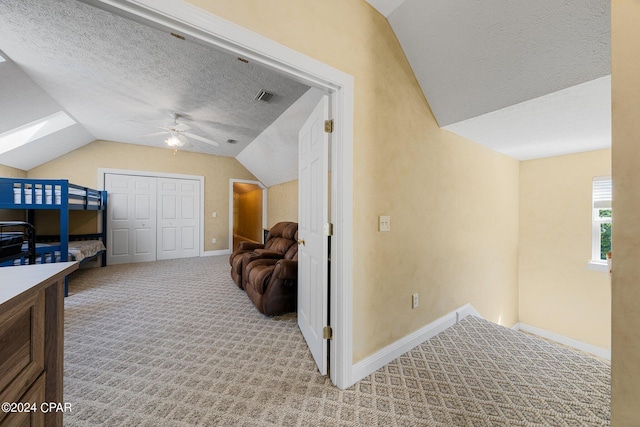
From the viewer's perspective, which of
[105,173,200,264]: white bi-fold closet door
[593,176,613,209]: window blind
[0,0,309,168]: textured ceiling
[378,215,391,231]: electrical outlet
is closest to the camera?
[378,215,391,231]: electrical outlet

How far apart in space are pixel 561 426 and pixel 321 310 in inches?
56.0

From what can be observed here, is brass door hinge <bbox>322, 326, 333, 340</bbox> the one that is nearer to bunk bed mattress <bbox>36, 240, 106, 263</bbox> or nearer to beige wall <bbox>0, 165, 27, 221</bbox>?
bunk bed mattress <bbox>36, 240, 106, 263</bbox>

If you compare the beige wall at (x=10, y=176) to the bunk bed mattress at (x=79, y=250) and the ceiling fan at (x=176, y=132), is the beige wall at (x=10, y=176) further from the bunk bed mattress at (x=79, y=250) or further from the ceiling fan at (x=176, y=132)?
the ceiling fan at (x=176, y=132)

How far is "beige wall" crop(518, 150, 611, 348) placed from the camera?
3.31m

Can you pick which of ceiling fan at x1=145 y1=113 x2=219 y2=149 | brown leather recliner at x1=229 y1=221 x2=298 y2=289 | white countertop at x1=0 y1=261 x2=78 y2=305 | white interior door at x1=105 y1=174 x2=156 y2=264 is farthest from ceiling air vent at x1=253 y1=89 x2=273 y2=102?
white interior door at x1=105 y1=174 x2=156 y2=264

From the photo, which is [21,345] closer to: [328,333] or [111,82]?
[328,333]

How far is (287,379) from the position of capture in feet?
5.18

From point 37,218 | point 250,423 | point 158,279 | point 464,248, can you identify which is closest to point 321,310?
point 250,423

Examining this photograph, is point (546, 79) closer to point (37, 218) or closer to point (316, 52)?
point (316, 52)

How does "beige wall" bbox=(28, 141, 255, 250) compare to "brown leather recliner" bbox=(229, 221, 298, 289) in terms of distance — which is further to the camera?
"beige wall" bbox=(28, 141, 255, 250)

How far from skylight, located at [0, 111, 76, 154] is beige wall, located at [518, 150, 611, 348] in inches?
293

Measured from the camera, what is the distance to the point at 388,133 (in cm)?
174

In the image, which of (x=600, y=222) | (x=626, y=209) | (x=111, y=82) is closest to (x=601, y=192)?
(x=600, y=222)

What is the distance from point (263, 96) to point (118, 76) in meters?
1.54
